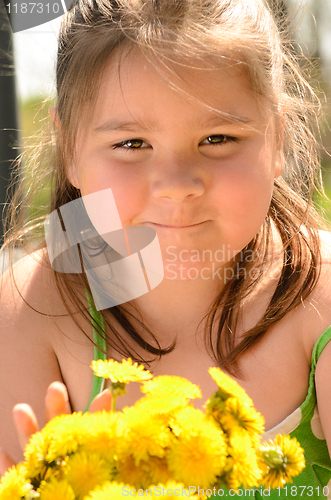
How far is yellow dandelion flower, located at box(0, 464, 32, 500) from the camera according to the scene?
1.34 feet

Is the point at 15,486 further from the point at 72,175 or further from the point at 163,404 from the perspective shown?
the point at 72,175

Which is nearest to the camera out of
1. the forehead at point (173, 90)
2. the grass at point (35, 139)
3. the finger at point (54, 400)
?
the finger at point (54, 400)

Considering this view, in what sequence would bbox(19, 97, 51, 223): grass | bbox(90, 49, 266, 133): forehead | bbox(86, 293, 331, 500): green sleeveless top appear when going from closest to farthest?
bbox(90, 49, 266, 133): forehead < bbox(86, 293, 331, 500): green sleeveless top < bbox(19, 97, 51, 223): grass

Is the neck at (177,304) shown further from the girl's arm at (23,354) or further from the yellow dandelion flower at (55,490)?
the yellow dandelion flower at (55,490)

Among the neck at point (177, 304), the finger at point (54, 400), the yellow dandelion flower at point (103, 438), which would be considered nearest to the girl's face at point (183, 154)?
the neck at point (177, 304)

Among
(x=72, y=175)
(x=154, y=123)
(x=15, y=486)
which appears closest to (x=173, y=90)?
(x=154, y=123)

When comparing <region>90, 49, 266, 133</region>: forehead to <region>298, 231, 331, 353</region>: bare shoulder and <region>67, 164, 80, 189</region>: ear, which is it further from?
<region>298, 231, 331, 353</region>: bare shoulder

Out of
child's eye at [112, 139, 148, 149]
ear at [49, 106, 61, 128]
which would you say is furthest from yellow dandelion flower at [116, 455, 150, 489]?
ear at [49, 106, 61, 128]

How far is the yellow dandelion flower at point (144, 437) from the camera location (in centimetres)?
41

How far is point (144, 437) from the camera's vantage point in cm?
41

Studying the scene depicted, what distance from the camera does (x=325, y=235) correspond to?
4.48 feet

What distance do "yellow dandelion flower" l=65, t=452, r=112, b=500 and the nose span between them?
0.60m

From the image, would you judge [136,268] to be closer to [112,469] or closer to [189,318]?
[189,318]

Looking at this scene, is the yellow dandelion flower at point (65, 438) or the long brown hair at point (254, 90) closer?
A: the yellow dandelion flower at point (65, 438)
